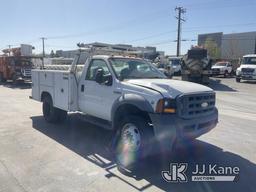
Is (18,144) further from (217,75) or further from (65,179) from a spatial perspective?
(217,75)

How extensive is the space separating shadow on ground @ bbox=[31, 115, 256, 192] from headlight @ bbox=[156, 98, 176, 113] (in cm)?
108

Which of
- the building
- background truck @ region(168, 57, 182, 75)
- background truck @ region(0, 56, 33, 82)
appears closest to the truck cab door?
background truck @ region(0, 56, 33, 82)

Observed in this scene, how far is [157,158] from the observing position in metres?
5.07

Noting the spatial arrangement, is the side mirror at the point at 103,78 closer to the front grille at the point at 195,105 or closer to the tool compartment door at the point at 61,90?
the tool compartment door at the point at 61,90

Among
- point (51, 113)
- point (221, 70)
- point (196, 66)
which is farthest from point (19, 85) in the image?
point (221, 70)

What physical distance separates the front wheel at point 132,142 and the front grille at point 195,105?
2.16 ft

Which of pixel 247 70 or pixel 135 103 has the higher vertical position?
pixel 247 70

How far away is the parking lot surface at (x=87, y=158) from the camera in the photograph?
4031 millimetres

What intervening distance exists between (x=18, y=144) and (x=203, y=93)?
4.11 meters

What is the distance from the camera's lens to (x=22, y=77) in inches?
819

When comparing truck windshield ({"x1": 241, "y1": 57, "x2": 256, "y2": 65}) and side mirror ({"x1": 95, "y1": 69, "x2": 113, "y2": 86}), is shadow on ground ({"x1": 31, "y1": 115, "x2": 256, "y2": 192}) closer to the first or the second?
side mirror ({"x1": 95, "y1": 69, "x2": 113, "y2": 86})

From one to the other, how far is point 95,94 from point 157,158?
199 centimetres

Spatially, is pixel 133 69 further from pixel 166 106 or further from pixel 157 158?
pixel 157 158

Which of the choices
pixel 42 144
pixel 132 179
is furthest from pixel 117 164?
pixel 42 144
